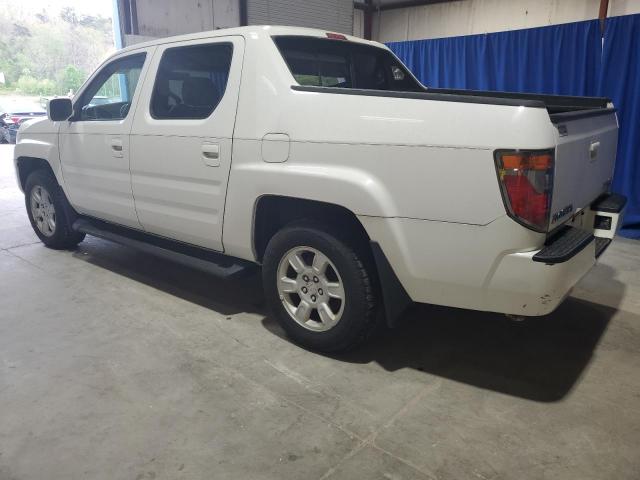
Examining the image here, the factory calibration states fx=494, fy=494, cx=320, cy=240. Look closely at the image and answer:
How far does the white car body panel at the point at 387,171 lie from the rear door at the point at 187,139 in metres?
0.01

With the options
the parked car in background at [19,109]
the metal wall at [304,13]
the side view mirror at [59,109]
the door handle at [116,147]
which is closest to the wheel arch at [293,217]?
the door handle at [116,147]

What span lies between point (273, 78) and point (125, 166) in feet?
4.93

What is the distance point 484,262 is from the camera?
218 cm

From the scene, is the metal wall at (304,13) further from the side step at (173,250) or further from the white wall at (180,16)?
the side step at (173,250)

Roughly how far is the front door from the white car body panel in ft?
1.21

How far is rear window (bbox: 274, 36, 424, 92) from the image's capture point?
301cm

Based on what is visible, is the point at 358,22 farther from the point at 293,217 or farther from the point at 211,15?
the point at 293,217

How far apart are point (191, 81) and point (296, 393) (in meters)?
2.13

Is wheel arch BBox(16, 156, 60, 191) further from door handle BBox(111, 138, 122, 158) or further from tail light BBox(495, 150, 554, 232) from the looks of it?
tail light BBox(495, 150, 554, 232)

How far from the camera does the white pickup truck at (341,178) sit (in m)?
2.10

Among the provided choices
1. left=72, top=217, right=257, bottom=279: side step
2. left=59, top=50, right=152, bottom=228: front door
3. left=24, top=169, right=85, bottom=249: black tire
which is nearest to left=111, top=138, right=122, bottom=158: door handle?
left=59, top=50, right=152, bottom=228: front door

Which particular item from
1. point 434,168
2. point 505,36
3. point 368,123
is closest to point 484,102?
point 434,168

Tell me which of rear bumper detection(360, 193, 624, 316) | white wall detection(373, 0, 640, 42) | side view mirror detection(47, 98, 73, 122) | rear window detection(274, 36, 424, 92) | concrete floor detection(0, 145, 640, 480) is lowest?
concrete floor detection(0, 145, 640, 480)

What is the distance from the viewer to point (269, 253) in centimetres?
289
